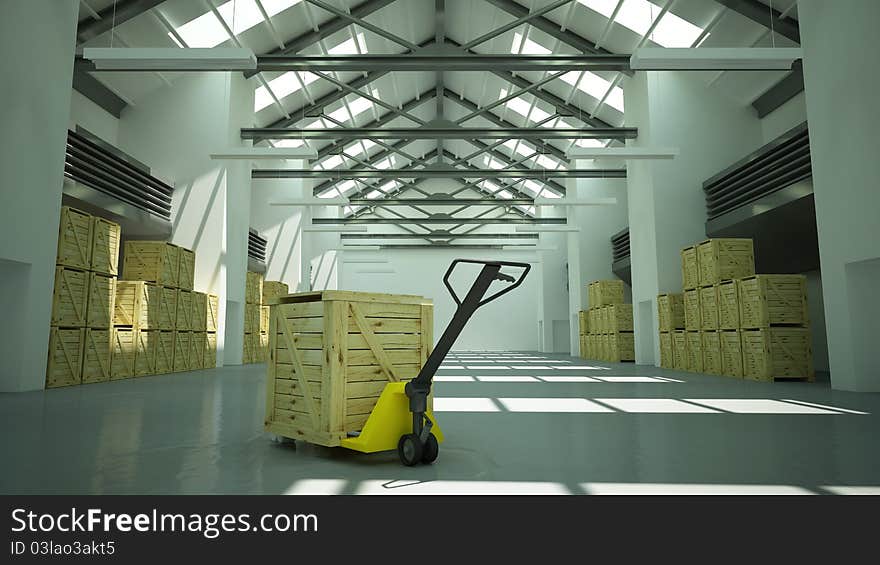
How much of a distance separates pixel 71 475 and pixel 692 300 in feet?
46.9

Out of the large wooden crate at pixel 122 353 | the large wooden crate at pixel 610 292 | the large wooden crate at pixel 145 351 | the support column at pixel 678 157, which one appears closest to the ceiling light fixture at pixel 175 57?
the large wooden crate at pixel 122 353

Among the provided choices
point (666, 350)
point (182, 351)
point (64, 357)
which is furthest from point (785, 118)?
point (64, 357)

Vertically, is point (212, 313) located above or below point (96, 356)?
above

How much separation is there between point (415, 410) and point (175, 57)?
8031 millimetres

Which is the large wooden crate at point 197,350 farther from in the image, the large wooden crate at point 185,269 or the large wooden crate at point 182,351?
the large wooden crate at point 185,269

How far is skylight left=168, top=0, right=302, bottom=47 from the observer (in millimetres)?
A: 14614

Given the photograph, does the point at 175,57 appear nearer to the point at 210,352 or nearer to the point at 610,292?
the point at 210,352

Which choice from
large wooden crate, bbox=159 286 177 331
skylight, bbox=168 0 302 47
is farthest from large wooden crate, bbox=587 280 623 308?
large wooden crate, bbox=159 286 177 331

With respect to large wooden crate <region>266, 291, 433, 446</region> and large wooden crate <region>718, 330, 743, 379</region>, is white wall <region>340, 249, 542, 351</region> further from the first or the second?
large wooden crate <region>266, 291, 433, 446</region>

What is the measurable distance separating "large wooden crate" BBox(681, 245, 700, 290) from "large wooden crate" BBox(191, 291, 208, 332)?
1390 cm

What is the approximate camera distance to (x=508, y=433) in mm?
5359

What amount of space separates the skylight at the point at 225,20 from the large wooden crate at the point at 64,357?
905 cm

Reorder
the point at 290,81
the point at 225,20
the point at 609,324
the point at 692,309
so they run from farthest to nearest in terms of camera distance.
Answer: the point at 609,324 < the point at 290,81 < the point at 225,20 < the point at 692,309

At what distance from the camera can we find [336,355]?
443cm
